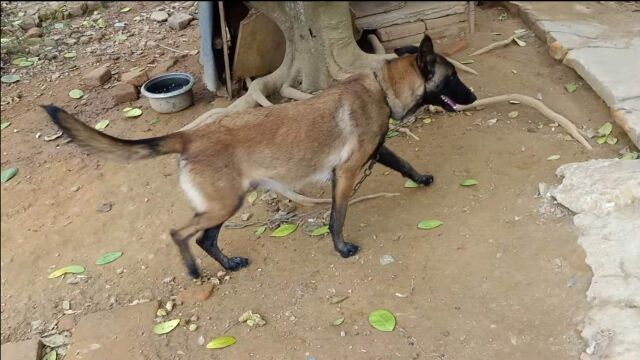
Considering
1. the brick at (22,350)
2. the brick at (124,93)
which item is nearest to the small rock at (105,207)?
the brick at (22,350)

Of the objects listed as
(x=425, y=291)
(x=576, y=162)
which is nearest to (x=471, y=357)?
(x=425, y=291)

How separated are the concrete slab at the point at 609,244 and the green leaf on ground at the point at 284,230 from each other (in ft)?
6.24

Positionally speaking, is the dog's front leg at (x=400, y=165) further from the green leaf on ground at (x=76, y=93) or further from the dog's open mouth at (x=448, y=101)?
the green leaf on ground at (x=76, y=93)

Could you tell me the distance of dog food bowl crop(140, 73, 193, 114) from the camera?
6.01m

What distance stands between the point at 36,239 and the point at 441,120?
3.54m

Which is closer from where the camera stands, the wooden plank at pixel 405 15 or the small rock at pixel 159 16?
the wooden plank at pixel 405 15

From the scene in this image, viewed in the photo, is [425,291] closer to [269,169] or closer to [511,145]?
[269,169]

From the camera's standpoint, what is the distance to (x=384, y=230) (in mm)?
4520

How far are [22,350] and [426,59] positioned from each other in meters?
3.29

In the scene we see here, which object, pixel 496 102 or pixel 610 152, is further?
pixel 496 102

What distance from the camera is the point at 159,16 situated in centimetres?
801

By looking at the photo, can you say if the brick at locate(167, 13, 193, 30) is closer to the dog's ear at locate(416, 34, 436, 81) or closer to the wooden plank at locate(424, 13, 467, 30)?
the wooden plank at locate(424, 13, 467, 30)

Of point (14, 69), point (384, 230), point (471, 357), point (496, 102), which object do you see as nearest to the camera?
point (471, 357)

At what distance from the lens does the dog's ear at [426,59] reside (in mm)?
4098
